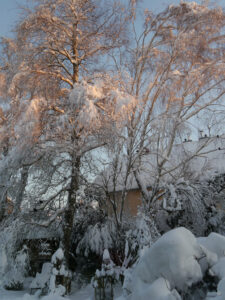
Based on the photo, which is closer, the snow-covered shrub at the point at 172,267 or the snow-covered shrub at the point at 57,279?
the snow-covered shrub at the point at 172,267

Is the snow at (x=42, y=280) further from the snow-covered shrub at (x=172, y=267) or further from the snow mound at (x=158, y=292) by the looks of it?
the snow mound at (x=158, y=292)

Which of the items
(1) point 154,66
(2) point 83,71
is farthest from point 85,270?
(1) point 154,66

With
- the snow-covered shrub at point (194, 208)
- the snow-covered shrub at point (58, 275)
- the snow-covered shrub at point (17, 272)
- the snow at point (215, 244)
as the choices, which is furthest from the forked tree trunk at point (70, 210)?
the snow at point (215, 244)

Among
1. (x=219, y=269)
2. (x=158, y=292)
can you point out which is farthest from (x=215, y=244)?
(x=158, y=292)

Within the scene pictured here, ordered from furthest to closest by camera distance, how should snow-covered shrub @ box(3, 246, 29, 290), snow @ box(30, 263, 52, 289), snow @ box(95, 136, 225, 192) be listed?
snow @ box(95, 136, 225, 192) < snow-covered shrub @ box(3, 246, 29, 290) < snow @ box(30, 263, 52, 289)

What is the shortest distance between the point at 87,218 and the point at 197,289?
889cm

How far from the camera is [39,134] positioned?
864 cm

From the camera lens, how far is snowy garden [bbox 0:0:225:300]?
827 cm

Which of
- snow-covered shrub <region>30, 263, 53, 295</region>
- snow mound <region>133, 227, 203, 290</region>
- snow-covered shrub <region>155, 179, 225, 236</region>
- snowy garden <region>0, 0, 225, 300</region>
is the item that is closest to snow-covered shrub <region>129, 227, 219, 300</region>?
snow mound <region>133, 227, 203, 290</region>

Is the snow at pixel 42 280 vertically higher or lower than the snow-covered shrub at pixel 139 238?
lower

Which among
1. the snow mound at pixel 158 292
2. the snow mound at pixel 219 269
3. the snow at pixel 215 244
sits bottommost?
the snow mound at pixel 158 292

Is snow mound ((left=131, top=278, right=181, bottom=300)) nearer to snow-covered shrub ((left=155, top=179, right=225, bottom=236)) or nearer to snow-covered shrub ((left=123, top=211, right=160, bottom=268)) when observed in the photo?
snow-covered shrub ((left=123, top=211, right=160, bottom=268))

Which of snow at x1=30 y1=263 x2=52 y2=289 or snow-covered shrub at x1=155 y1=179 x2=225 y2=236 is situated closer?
snow at x1=30 y1=263 x2=52 y2=289

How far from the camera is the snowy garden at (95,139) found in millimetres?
8266
